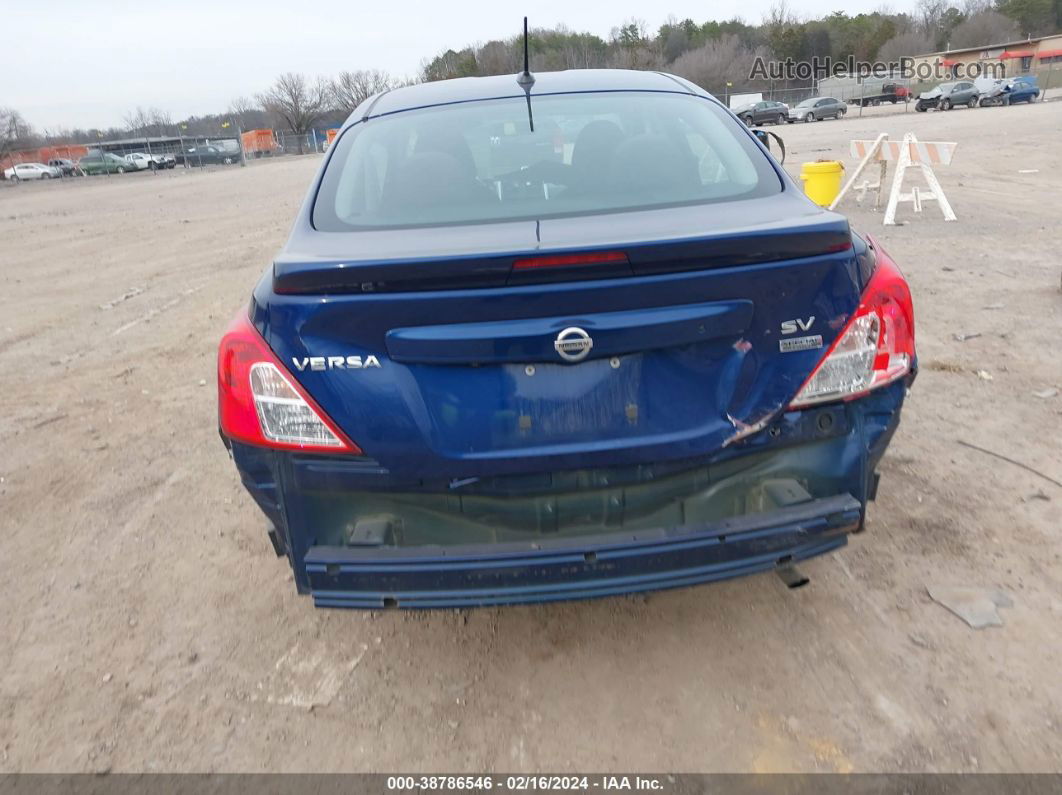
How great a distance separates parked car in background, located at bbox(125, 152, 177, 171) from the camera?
5493 centimetres

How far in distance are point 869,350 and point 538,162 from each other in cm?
140

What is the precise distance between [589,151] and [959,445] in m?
2.44

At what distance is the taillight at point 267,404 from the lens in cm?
220

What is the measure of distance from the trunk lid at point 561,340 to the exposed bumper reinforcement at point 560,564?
23 cm

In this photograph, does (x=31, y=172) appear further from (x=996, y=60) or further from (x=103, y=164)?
(x=996, y=60)

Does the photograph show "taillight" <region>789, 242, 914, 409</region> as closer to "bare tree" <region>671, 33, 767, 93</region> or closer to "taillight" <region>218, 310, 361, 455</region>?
"taillight" <region>218, 310, 361, 455</region>

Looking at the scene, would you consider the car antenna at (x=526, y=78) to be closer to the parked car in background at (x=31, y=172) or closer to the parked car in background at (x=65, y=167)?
the parked car in background at (x=31, y=172)

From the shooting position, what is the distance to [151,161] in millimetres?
55531

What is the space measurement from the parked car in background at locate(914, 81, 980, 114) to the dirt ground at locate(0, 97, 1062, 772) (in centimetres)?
4593

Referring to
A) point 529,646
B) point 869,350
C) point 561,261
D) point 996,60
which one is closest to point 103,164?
point 529,646

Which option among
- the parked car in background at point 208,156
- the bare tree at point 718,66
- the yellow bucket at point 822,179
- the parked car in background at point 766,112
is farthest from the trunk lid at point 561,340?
the bare tree at point 718,66

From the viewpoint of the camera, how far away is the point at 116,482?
4.13m

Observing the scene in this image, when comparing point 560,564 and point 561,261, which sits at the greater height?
point 561,261

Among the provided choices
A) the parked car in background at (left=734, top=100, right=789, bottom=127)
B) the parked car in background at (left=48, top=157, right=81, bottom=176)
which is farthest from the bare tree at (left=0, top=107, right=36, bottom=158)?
the parked car in background at (left=734, top=100, right=789, bottom=127)
